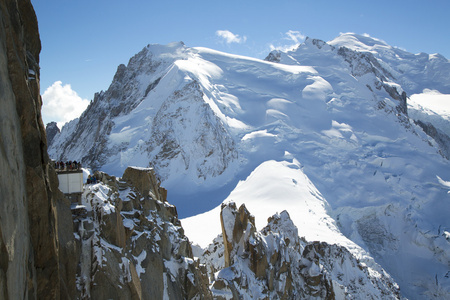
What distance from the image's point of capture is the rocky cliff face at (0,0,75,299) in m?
7.68

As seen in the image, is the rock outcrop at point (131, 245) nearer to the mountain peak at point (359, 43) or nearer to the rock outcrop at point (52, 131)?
the rock outcrop at point (52, 131)

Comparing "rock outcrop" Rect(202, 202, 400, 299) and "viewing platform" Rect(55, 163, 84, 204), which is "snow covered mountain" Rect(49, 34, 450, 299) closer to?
"rock outcrop" Rect(202, 202, 400, 299)

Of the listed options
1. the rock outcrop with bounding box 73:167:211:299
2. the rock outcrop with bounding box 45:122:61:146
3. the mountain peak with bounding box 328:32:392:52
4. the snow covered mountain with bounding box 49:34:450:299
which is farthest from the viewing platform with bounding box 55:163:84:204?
the mountain peak with bounding box 328:32:392:52

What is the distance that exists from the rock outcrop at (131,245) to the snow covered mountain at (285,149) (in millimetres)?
30864

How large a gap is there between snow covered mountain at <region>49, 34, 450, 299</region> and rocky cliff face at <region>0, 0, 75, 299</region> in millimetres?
40821

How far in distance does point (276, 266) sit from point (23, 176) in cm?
2347

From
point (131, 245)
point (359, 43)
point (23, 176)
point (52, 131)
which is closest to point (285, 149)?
point (131, 245)

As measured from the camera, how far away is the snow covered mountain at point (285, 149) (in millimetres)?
64062

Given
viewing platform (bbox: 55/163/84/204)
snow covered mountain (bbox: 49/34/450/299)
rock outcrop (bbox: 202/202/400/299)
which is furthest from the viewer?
snow covered mountain (bbox: 49/34/450/299)

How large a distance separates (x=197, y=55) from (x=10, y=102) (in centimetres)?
10703

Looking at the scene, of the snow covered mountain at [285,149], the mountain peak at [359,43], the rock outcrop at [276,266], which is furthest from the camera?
the mountain peak at [359,43]

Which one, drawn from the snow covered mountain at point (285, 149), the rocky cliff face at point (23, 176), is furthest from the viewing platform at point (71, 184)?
the snow covered mountain at point (285, 149)

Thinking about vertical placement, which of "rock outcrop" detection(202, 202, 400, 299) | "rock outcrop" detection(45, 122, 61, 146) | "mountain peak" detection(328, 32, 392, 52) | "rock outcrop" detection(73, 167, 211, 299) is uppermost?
"mountain peak" detection(328, 32, 392, 52)

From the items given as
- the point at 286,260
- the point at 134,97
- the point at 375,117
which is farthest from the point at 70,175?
the point at 375,117
